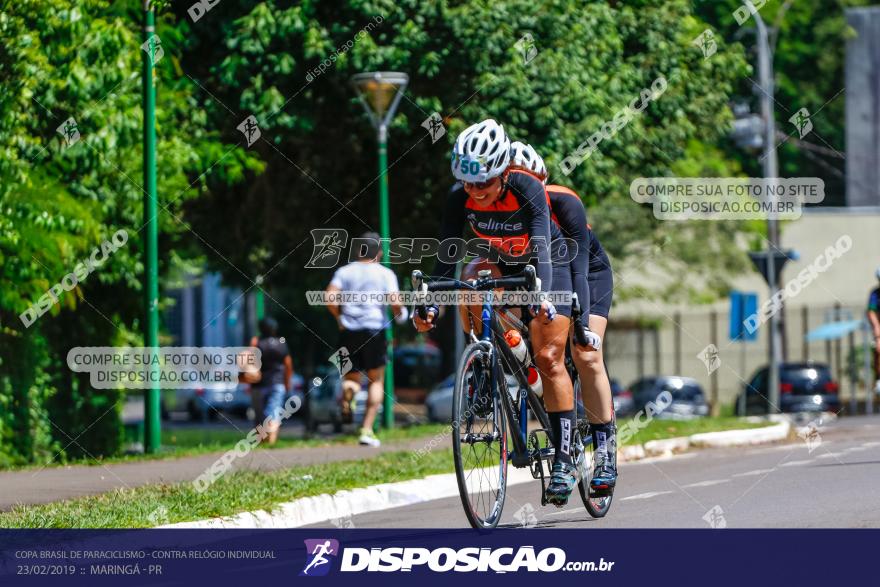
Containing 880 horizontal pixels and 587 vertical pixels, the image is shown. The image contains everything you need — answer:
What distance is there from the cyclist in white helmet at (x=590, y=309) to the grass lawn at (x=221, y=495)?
2009mm

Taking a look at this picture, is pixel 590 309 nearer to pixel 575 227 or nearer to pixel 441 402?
pixel 575 227

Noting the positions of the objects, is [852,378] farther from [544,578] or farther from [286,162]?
[544,578]

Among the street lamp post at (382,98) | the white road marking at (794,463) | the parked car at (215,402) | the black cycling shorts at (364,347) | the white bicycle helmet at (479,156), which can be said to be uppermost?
the street lamp post at (382,98)

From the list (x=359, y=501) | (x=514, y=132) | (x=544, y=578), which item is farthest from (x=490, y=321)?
(x=514, y=132)

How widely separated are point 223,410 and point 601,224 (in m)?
15.6

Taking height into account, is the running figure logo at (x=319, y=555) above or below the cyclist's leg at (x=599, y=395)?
below

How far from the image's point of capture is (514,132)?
60.2 feet

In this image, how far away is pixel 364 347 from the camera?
45.8ft

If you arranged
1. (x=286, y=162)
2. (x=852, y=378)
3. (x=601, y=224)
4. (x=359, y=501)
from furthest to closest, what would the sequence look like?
1. (x=601, y=224)
2. (x=852, y=378)
3. (x=286, y=162)
4. (x=359, y=501)

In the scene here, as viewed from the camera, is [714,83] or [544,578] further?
[714,83]

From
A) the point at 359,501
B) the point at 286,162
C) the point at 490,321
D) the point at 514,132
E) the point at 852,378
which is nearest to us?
the point at 490,321

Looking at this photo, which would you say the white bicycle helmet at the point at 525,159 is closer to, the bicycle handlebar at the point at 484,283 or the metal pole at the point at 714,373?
the bicycle handlebar at the point at 484,283

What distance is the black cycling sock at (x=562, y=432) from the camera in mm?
7836

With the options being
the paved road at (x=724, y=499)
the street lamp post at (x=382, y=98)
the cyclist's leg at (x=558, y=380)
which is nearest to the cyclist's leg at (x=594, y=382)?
the cyclist's leg at (x=558, y=380)
